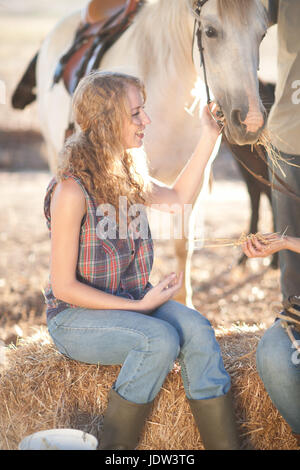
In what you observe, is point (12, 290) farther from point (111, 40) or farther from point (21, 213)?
point (21, 213)

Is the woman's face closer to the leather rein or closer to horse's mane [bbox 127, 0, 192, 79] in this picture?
the leather rein

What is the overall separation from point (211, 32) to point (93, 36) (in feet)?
5.09

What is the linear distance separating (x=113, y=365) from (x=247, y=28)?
1.57 metres

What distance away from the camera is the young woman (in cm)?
180

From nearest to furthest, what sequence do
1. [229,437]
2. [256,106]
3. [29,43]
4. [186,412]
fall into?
1. [229,437]
2. [186,412]
3. [256,106]
4. [29,43]

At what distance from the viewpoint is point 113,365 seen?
6.79ft

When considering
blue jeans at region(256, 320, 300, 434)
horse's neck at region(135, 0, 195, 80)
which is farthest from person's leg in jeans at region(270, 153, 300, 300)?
horse's neck at region(135, 0, 195, 80)

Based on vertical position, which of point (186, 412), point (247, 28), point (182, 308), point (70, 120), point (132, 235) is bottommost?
point (186, 412)

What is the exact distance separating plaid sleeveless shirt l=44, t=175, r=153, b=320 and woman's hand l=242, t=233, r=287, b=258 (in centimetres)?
40

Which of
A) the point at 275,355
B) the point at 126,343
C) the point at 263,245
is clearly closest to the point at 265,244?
the point at 263,245

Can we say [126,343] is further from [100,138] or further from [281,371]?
[100,138]

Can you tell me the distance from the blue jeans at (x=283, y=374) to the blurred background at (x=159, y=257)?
0.60ft

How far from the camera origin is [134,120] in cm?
198

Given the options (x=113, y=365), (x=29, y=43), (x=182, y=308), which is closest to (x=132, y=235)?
(x=182, y=308)
